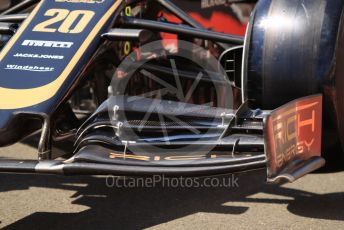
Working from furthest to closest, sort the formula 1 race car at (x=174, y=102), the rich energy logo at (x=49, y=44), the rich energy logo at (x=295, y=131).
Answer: the rich energy logo at (x=49, y=44) < the formula 1 race car at (x=174, y=102) < the rich energy logo at (x=295, y=131)

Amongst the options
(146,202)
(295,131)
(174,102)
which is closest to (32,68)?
(174,102)

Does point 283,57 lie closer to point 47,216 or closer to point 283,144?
point 283,144

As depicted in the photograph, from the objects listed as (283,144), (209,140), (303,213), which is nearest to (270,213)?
(303,213)

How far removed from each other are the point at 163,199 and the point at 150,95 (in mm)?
674

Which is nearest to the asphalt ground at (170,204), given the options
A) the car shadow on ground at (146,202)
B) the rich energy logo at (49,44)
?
the car shadow on ground at (146,202)

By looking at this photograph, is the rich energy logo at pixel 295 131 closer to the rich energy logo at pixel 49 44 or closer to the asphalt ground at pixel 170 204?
the asphalt ground at pixel 170 204

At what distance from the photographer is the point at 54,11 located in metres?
3.54

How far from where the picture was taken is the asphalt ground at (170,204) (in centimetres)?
332

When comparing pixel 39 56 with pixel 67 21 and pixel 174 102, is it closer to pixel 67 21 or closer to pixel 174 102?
pixel 67 21

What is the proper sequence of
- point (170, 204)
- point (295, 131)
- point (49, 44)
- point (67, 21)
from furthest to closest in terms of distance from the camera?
point (170, 204), point (67, 21), point (49, 44), point (295, 131)

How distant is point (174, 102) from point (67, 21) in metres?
0.76

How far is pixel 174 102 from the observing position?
10.5ft

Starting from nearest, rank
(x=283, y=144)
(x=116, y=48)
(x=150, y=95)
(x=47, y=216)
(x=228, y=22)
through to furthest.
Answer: (x=283, y=144) → (x=47, y=216) → (x=116, y=48) → (x=150, y=95) → (x=228, y=22)

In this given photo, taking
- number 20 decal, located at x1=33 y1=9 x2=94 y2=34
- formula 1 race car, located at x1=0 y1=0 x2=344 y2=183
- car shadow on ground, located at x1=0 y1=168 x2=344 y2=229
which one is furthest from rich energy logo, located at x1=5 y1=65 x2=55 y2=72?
car shadow on ground, located at x1=0 y1=168 x2=344 y2=229
